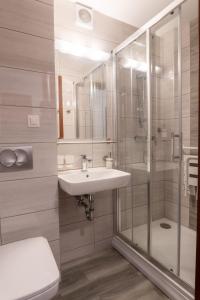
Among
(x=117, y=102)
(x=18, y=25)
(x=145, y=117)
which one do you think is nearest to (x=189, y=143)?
(x=145, y=117)

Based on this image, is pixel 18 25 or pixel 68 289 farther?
pixel 68 289

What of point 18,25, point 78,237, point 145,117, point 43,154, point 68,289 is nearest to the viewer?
point 18,25

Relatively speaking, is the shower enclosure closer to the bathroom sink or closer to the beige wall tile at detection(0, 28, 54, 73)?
the bathroom sink

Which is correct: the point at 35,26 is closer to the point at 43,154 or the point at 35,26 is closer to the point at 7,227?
the point at 43,154

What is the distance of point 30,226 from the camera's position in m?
1.33

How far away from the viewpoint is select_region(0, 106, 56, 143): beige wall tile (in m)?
1.22

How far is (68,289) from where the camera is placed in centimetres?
147

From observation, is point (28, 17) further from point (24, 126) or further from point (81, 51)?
point (24, 126)

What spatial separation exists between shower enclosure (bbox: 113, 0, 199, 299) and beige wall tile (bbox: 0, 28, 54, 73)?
88 cm

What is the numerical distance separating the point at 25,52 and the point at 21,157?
2.37 feet

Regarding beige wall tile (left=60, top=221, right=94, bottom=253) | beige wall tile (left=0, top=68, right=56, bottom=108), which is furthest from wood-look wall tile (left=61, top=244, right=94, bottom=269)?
beige wall tile (left=0, top=68, right=56, bottom=108)

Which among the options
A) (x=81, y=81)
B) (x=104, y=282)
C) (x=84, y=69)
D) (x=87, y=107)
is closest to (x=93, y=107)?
(x=87, y=107)

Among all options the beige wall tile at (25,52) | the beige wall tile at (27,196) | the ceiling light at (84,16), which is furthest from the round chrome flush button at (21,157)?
the ceiling light at (84,16)

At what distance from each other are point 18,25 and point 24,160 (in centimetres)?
91
